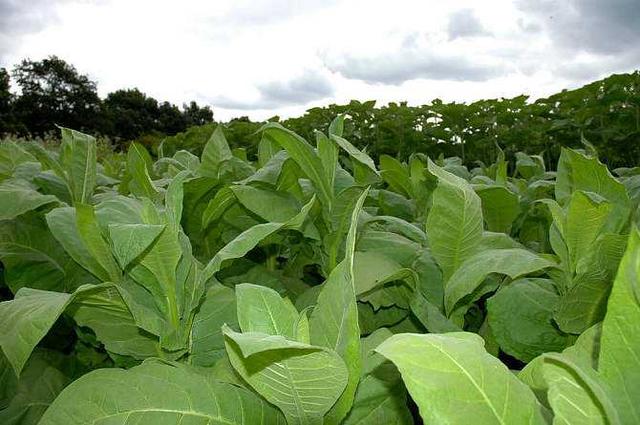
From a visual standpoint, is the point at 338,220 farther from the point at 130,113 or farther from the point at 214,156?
the point at 130,113

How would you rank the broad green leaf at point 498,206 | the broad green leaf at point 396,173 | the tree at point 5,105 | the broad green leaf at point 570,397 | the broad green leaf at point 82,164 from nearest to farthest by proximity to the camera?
1. the broad green leaf at point 570,397
2. the broad green leaf at point 498,206
3. the broad green leaf at point 82,164
4. the broad green leaf at point 396,173
5. the tree at point 5,105

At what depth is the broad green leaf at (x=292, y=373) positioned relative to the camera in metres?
0.68

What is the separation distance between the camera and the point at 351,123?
17.3ft

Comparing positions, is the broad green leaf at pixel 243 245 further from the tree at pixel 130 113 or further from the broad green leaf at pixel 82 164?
the tree at pixel 130 113

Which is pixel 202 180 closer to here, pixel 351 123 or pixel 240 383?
pixel 240 383

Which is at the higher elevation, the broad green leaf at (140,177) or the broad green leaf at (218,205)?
the broad green leaf at (140,177)

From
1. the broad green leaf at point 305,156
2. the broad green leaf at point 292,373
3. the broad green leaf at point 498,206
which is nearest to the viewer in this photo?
the broad green leaf at point 292,373

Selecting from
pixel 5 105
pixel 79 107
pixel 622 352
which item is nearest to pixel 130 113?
pixel 79 107

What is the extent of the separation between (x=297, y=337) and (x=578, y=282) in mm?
489

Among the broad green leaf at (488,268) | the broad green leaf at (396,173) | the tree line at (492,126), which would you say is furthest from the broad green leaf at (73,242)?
the tree line at (492,126)

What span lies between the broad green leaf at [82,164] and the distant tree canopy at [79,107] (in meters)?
54.4

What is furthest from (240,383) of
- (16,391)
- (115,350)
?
(16,391)

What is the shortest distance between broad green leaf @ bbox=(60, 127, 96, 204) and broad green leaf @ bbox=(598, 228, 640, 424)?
1.50 metres

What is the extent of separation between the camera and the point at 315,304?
1220 millimetres
